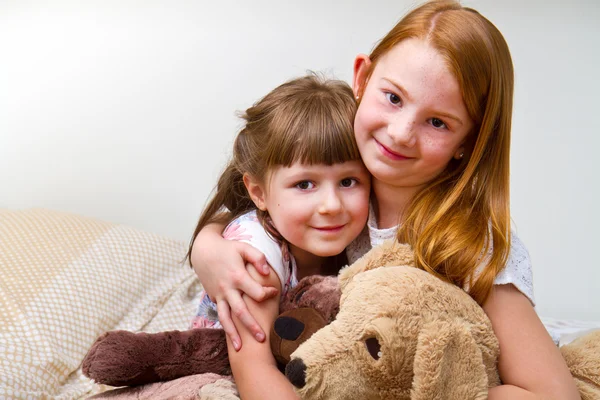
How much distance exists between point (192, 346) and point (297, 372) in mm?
362

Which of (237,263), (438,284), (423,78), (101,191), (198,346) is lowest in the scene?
(101,191)

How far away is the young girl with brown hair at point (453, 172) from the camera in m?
1.11

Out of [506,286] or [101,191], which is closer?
[506,286]

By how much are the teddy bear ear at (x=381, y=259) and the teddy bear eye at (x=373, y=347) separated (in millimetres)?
151

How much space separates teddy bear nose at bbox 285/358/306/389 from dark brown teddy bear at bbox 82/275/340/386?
113 millimetres

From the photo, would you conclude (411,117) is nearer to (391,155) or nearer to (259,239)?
(391,155)

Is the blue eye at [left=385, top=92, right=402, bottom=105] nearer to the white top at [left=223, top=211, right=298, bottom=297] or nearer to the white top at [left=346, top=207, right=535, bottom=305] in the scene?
the white top at [left=346, top=207, right=535, bottom=305]

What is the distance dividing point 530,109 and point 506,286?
141 cm

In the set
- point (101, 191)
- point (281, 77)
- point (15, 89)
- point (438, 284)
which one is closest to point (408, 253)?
point (438, 284)

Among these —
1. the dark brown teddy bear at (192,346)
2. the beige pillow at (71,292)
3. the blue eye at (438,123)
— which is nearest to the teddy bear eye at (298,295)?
the dark brown teddy bear at (192,346)

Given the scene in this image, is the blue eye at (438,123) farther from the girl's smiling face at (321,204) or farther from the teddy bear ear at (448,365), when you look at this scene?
the teddy bear ear at (448,365)

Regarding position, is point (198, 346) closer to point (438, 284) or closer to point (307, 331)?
point (307, 331)

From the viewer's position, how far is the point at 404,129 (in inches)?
45.6

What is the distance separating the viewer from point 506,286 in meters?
1.15
